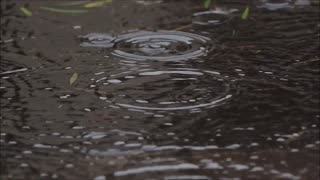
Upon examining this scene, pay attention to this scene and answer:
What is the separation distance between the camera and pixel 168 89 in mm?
1930

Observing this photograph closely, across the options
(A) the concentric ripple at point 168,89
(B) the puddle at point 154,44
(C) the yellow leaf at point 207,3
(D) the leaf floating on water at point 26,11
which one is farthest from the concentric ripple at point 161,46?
(D) the leaf floating on water at point 26,11

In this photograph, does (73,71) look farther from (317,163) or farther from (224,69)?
(317,163)

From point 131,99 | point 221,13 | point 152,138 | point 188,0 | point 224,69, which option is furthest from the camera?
point 188,0

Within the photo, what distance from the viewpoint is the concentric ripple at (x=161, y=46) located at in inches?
86.4

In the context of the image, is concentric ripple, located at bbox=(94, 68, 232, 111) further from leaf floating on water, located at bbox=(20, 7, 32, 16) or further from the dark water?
leaf floating on water, located at bbox=(20, 7, 32, 16)

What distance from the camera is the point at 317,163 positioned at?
1.54m

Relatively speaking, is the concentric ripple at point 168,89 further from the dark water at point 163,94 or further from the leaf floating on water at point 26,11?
the leaf floating on water at point 26,11

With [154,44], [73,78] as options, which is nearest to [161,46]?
[154,44]

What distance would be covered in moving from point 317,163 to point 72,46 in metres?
1.09

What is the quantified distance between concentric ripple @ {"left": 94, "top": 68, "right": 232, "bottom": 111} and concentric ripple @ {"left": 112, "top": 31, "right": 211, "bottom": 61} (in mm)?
135

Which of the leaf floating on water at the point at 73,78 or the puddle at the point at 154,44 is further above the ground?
the puddle at the point at 154,44

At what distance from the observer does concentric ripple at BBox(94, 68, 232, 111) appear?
1.84m

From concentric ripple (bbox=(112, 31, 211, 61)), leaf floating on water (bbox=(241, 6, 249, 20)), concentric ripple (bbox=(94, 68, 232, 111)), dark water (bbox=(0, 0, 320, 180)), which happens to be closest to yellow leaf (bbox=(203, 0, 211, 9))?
dark water (bbox=(0, 0, 320, 180))

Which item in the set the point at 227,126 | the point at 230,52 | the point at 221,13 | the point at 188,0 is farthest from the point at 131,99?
the point at 188,0
